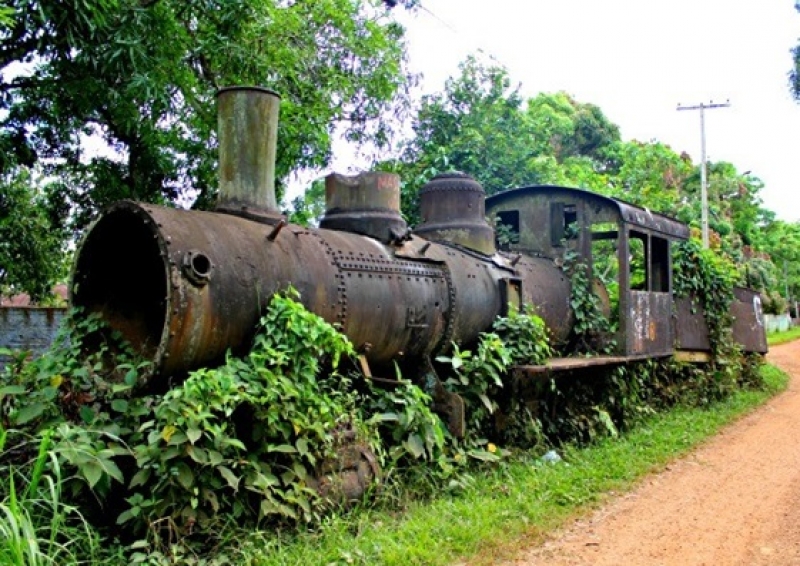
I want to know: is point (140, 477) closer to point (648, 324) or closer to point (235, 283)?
point (235, 283)

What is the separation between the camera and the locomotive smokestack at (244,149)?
486 centimetres

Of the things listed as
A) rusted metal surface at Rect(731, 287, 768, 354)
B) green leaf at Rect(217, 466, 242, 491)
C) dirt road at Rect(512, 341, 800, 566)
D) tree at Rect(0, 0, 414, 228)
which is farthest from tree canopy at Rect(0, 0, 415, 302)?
rusted metal surface at Rect(731, 287, 768, 354)

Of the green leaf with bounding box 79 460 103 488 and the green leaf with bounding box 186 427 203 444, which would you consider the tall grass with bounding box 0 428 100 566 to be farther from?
the green leaf with bounding box 186 427 203 444

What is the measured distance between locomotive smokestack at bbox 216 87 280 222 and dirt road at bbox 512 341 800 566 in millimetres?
2837

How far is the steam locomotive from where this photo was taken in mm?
4020

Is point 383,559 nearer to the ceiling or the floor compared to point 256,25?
nearer to the floor

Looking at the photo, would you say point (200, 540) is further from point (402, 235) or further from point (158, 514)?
point (402, 235)

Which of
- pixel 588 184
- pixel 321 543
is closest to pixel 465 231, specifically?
pixel 321 543

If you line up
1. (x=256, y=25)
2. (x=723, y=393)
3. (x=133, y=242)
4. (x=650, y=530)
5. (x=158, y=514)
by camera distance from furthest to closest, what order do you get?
1. (x=723, y=393)
2. (x=256, y=25)
3. (x=650, y=530)
4. (x=133, y=242)
5. (x=158, y=514)

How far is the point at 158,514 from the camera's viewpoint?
3.56 metres

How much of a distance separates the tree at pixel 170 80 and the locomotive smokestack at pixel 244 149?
212 cm

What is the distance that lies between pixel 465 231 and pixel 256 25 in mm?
3492

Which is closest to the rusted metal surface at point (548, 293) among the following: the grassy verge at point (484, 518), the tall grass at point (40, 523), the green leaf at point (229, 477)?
the grassy verge at point (484, 518)

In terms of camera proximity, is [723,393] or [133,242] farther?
[723,393]
